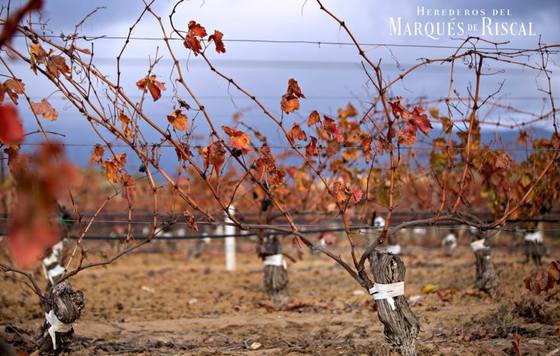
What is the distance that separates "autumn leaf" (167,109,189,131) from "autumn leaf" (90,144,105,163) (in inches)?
24.0

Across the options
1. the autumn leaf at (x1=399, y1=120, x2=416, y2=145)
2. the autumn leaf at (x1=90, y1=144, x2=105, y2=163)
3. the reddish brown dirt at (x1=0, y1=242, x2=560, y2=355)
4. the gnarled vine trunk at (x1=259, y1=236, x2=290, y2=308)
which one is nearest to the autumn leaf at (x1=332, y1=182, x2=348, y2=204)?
the autumn leaf at (x1=399, y1=120, x2=416, y2=145)

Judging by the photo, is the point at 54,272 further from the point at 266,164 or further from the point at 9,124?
the point at 9,124

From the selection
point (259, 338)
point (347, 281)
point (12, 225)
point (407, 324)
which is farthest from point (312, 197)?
point (12, 225)

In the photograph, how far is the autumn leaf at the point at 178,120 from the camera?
130 inches

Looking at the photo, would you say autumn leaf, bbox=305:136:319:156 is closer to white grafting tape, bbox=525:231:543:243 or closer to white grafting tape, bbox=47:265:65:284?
white grafting tape, bbox=47:265:65:284

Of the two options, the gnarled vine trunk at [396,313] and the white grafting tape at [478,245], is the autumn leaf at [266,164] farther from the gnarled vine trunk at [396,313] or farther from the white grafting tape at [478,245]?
the white grafting tape at [478,245]

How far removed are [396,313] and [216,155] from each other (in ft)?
4.02

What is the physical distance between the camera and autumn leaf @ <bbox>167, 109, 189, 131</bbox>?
3312 mm

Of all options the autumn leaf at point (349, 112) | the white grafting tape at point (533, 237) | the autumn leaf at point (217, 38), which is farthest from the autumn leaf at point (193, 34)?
the white grafting tape at point (533, 237)

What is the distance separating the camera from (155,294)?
22.5ft

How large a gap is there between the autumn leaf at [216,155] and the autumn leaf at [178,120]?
17cm

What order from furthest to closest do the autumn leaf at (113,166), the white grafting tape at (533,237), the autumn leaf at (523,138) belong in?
the white grafting tape at (533,237) → the autumn leaf at (523,138) → the autumn leaf at (113,166)

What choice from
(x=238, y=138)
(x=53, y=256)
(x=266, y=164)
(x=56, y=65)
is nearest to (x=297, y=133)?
(x=266, y=164)

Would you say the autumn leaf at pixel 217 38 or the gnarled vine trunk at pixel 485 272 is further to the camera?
the gnarled vine trunk at pixel 485 272
